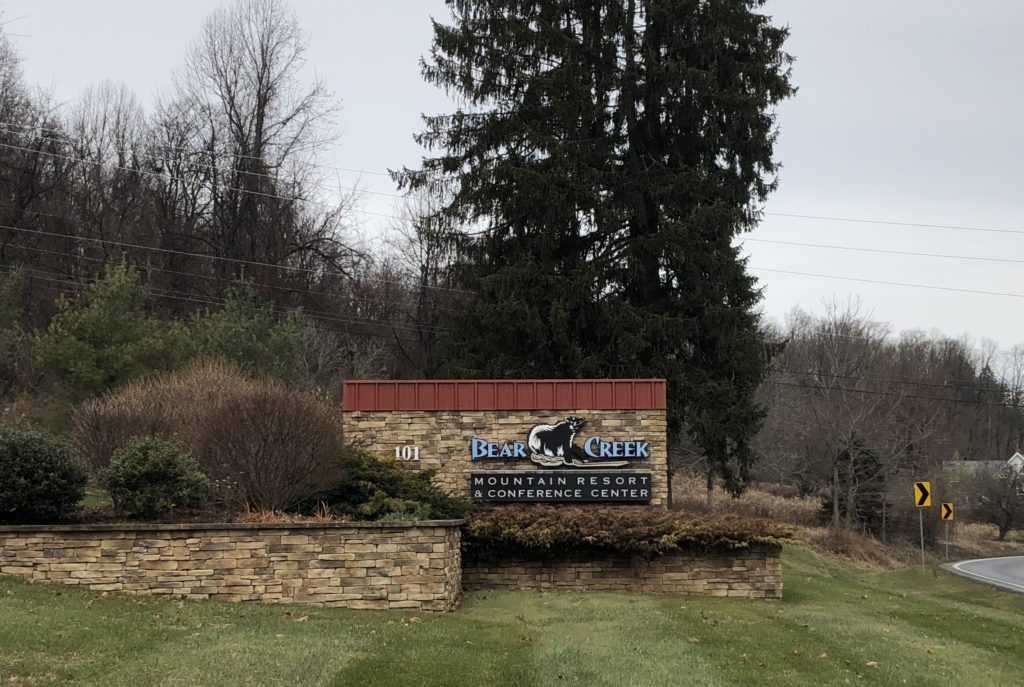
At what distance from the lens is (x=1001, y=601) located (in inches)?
809

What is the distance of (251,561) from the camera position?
11.4 m

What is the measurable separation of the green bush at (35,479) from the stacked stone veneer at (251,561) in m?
0.54

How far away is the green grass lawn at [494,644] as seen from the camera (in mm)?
7820

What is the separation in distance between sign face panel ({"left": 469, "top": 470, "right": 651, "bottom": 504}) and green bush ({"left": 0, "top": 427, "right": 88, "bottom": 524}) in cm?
732

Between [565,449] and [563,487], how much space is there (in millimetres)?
685

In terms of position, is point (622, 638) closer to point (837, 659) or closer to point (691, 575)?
point (837, 659)

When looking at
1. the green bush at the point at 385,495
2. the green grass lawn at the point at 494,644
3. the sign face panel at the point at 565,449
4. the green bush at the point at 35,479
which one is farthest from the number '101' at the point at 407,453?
the green bush at the point at 35,479

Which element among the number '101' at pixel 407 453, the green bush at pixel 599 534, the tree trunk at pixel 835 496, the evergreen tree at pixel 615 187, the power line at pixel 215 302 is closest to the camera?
the green bush at pixel 599 534

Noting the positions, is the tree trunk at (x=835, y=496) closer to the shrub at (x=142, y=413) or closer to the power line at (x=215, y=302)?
the power line at (x=215, y=302)

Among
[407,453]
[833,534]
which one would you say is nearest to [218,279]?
Result: [407,453]

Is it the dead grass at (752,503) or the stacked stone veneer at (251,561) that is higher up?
the stacked stone veneer at (251,561)

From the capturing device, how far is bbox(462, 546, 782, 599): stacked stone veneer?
14383 millimetres

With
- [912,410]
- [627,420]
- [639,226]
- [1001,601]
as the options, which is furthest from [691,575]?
[912,410]

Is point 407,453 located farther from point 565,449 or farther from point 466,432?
point 565,449
